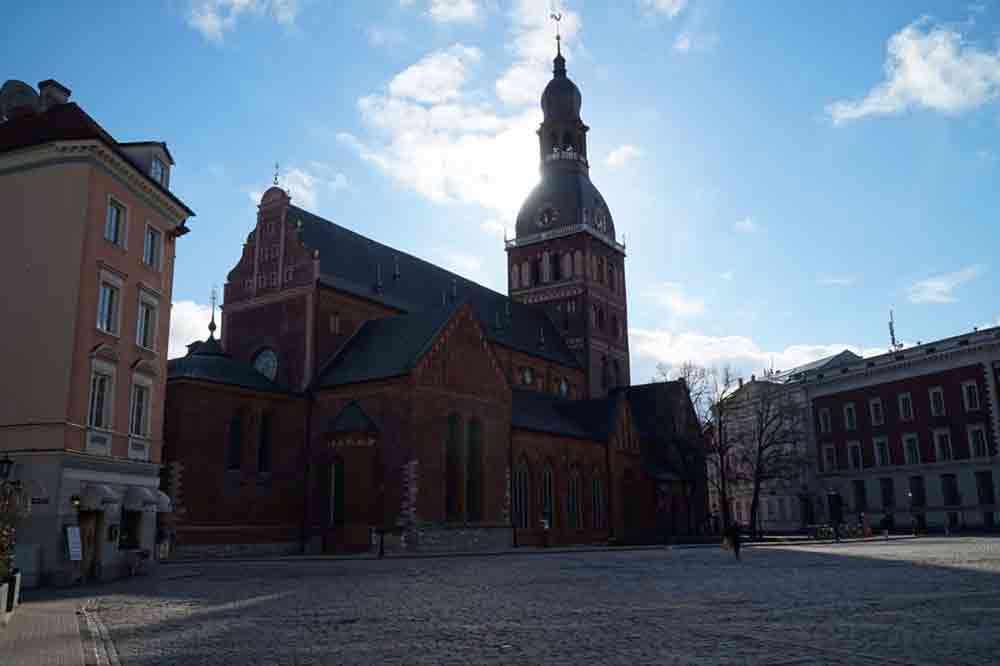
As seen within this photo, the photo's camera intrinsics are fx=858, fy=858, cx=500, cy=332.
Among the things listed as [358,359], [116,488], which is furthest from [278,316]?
[116,488]

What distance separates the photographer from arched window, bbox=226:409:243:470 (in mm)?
45188

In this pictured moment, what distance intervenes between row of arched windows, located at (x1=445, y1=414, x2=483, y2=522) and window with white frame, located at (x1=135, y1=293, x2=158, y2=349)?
19.9m

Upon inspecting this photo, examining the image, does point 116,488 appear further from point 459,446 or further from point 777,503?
point 777,503

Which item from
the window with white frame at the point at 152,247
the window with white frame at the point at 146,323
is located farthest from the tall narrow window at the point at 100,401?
the window with white frame at the point at 152,247

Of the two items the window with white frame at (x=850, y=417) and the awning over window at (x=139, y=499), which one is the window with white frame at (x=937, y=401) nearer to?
the window with white frame at (x=850, y=417)

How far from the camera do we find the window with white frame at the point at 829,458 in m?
84.4

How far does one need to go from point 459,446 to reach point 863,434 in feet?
161

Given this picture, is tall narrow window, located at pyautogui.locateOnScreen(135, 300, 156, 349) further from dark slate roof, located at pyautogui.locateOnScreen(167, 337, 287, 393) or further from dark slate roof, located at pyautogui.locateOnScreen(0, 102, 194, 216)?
dark slate roof, located at pyautogui.locateOnScreen(167, 337, 287, 393)

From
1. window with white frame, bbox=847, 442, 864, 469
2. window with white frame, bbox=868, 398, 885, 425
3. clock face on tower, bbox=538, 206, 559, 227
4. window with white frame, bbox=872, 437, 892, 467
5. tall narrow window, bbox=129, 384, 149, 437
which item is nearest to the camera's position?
tall narrow window, bbox=129, 384, 149, 437

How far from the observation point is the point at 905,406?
254ft

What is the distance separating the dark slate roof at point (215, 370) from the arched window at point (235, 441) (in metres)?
1.76

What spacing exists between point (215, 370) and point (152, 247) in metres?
14.2

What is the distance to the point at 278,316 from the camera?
170 ft

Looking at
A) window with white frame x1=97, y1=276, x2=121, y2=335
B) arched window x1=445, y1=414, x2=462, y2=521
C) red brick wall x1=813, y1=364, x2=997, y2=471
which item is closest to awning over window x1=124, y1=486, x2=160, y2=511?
window with white frame x1=97, y1=276, x2=121, y2=335
